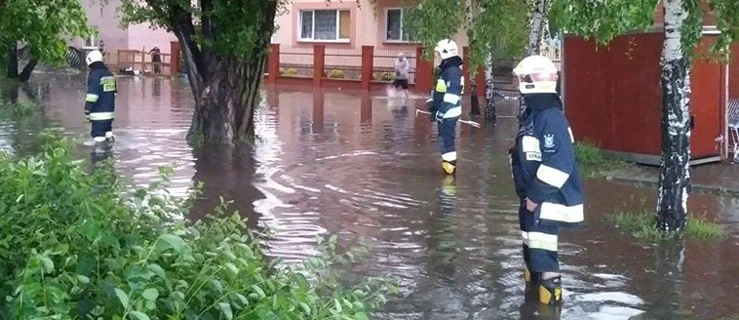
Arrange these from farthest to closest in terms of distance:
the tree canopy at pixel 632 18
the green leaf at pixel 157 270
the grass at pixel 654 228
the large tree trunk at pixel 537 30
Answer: the large tree trunk at pixel 537 30 < the grass at pixel 654 228 < the tree canopy at pixel 632 18 < the green leaf at pixel 157 270

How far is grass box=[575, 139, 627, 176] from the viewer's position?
1422 cm

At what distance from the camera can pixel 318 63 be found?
39.6 m

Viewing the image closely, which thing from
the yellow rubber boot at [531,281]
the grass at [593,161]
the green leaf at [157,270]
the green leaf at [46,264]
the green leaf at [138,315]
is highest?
the green leaf at [46,264]

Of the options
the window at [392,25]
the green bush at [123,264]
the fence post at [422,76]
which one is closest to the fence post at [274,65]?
the window at [392,25]

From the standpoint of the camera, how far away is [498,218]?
10414 millimetres

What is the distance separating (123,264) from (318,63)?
3652cm

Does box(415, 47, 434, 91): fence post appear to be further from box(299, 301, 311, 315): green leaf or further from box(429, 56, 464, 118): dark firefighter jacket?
box(299, 301, 311, 315): green leaf

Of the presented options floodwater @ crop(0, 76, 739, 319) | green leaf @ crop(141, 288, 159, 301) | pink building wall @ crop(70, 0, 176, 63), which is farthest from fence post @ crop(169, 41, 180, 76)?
green leaf @ crop(141, 288, 159, 301)

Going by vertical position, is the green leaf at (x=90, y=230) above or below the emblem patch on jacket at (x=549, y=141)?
below

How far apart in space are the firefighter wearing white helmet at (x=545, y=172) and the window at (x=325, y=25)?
33798 mm

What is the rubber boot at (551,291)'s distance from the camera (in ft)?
23.1

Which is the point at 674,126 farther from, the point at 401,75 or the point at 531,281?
the point at 401,75

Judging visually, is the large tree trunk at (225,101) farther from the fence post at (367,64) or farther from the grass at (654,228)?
the fence post at (367,64)

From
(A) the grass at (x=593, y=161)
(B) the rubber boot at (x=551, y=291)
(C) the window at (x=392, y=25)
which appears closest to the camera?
(B) the rubber boot at (x=551, y=291)
